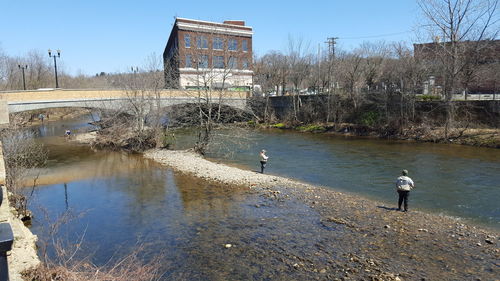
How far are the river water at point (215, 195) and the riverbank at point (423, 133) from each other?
256cm

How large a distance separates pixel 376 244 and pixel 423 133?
28842 millimetres

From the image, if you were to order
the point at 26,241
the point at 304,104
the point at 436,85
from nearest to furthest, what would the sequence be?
the point at 26,241 < the point at 436,85 < the point at 304,104

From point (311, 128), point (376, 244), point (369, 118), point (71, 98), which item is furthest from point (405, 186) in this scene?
point (71, 98)

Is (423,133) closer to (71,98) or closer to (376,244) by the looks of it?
(376,244)

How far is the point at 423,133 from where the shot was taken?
3672 centimetres

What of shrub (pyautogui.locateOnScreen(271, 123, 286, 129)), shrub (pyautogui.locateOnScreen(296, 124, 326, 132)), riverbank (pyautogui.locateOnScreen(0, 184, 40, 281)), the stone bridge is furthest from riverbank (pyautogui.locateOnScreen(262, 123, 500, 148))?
riverbank (pyautogui.locateOnScreen(0, 184, 40, 281))

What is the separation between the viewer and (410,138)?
37.0 metres

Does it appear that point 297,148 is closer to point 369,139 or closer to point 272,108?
point 369,139

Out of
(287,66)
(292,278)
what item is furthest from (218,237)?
(287,66)

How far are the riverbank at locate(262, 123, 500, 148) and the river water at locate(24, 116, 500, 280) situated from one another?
256 centimetres

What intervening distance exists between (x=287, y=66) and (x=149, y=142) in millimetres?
33053

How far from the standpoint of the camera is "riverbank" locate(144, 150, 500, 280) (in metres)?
9.94

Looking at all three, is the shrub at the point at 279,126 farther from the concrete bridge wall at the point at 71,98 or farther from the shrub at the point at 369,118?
the concrete bridge wall at the point at 71,98

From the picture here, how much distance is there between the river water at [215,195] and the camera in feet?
39.9
